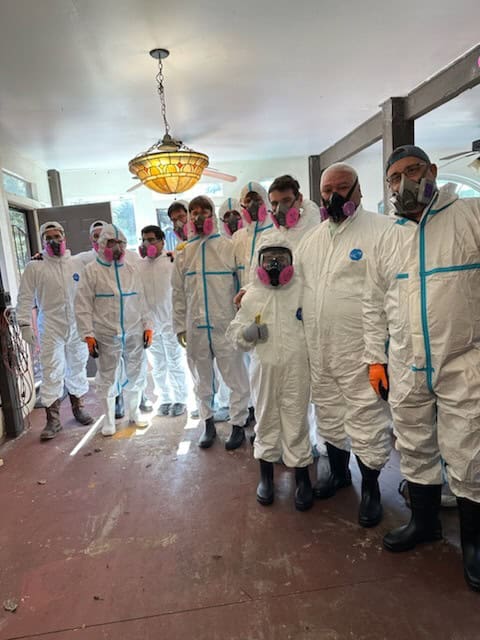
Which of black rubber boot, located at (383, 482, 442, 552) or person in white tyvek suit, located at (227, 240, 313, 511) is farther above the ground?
person in white tyvek suit, located at (227, 240, 313, 511)

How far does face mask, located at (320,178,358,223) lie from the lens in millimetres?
1828

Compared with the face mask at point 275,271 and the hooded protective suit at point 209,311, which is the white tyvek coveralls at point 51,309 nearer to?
the hooded protective suit at point 209,311

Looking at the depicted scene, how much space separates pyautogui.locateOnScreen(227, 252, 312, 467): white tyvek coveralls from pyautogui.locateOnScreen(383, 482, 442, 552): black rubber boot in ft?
1.63

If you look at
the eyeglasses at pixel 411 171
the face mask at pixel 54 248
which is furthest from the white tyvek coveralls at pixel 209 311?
the eyeglasses at pixel 411 171

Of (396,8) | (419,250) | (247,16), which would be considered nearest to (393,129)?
(396,8)

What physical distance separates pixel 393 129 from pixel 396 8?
1.40 metres

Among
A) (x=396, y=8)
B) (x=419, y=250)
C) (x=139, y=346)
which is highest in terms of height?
(x=396, y=8)

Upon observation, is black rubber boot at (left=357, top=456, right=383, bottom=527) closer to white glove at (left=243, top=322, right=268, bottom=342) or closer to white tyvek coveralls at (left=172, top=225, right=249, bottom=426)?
white glove at (left=243, top=322, right=268, bottom=342)

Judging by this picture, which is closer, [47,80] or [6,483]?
[6,483]

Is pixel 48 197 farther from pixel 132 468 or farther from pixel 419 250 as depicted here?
pixel 419 250

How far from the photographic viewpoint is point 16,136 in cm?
417

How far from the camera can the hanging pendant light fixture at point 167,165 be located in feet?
10.4

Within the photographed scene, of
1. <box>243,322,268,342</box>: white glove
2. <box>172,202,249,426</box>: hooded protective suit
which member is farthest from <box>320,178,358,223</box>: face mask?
<box>172,202,249,426</box>: hooded protective suit

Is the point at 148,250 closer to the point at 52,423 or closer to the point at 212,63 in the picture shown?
the point at 212,63
